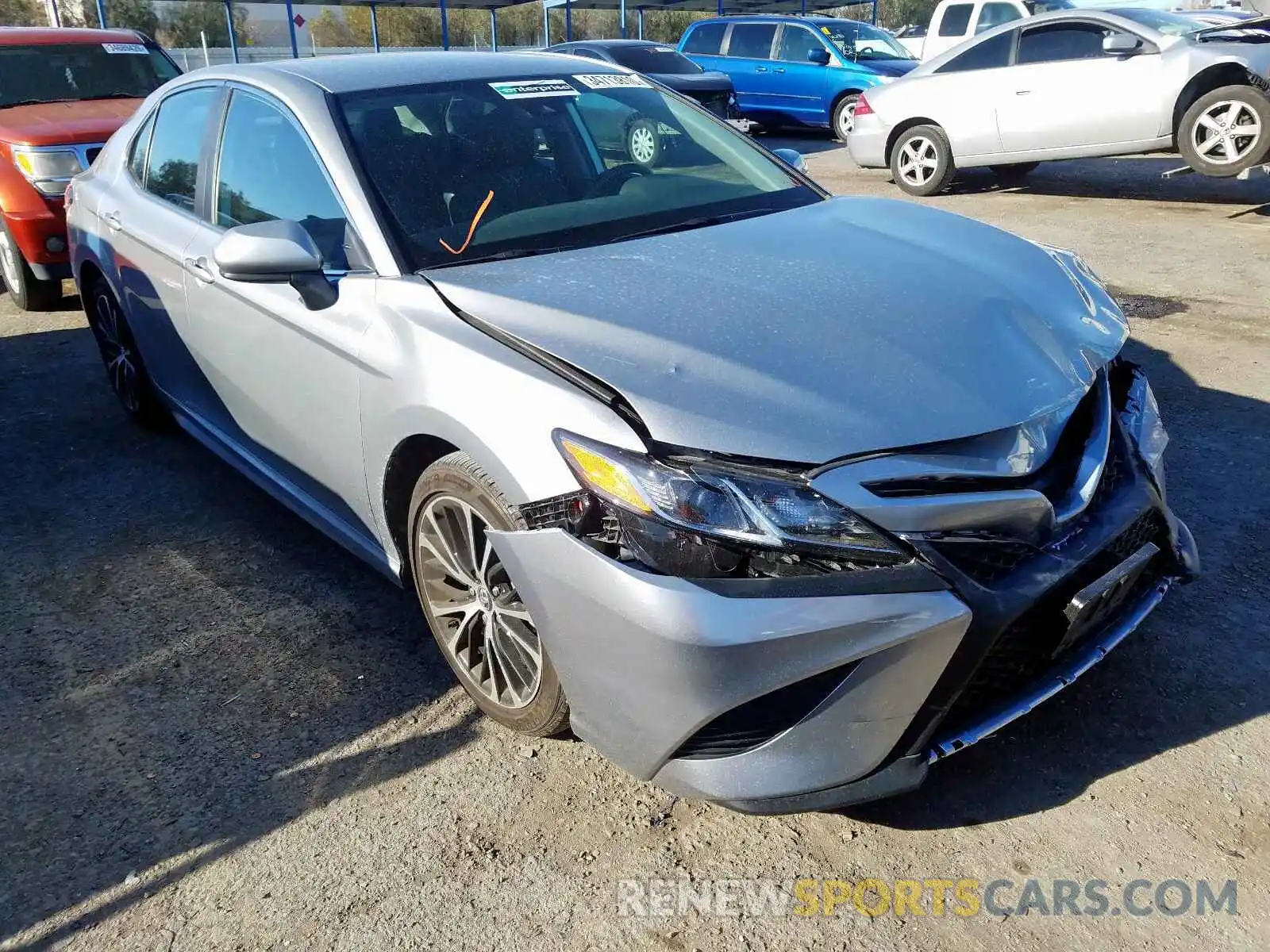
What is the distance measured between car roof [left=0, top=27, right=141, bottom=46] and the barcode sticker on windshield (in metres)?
6.07

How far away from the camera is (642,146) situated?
11.8 feet

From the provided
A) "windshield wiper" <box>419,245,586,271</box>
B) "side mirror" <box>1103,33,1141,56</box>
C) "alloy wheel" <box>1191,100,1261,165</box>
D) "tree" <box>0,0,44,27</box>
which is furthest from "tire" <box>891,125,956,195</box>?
"tree" <box>0,0,44,27</box>

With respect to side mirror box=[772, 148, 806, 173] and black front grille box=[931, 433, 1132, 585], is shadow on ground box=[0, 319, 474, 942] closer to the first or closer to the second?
black front grille box=[931, 433, 1132, 585]

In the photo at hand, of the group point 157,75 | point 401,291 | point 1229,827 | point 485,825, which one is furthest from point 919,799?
point 157,75

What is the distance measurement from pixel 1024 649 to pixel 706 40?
652 inches

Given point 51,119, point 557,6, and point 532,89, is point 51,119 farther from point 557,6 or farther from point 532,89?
point 557,6

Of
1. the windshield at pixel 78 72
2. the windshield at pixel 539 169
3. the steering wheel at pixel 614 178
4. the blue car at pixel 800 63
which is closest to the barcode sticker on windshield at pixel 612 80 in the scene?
the windshield at pixel 539 169

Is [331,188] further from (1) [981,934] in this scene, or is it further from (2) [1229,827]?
(2) [1229,827]

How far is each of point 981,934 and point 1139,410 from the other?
144cm

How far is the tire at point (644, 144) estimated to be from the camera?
3.56 meters

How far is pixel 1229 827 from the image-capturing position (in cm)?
233

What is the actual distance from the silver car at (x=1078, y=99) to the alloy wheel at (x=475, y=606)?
847 centimetres

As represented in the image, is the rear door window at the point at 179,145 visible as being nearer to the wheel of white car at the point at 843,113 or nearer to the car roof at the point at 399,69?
the car roof at the point at 399,69

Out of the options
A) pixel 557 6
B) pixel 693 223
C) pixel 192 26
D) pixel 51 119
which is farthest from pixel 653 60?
pixel 192 26
